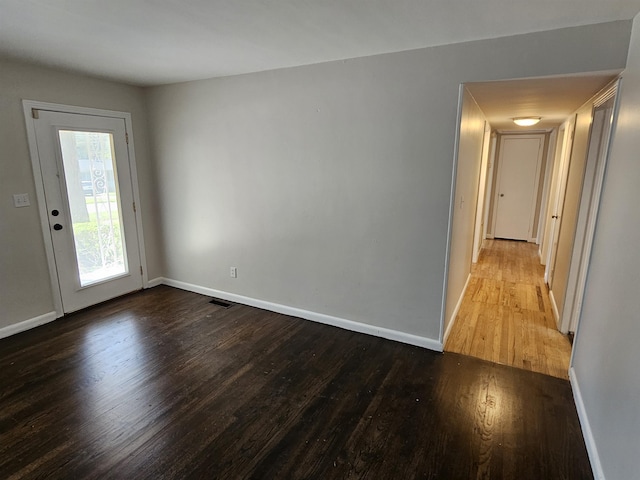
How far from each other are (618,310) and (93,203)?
438 cm

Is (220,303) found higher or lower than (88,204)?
lower

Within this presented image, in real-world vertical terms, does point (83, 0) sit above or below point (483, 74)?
above

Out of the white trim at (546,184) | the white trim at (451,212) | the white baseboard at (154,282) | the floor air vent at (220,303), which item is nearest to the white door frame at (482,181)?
the white trim at (546,184)

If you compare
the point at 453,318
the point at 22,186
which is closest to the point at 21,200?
the point at 22,186

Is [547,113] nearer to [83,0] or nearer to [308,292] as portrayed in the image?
[308,292]

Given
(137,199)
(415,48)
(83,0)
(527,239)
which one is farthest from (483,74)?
(527,239)

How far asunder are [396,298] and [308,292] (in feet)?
2.92

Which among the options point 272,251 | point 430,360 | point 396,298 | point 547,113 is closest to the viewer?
point 430,360

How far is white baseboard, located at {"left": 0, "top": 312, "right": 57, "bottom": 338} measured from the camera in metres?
3.10

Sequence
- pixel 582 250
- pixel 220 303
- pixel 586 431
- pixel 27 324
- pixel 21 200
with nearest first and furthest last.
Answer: pixel 586 431 → pixel 582 250 → pixel 21 200 → pixel 27 324 → pixel 220 303

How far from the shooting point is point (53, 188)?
3.31 metres

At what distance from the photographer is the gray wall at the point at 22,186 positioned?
2977mm

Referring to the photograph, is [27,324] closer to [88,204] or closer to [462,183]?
[88,204]

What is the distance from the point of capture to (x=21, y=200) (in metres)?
3.12
